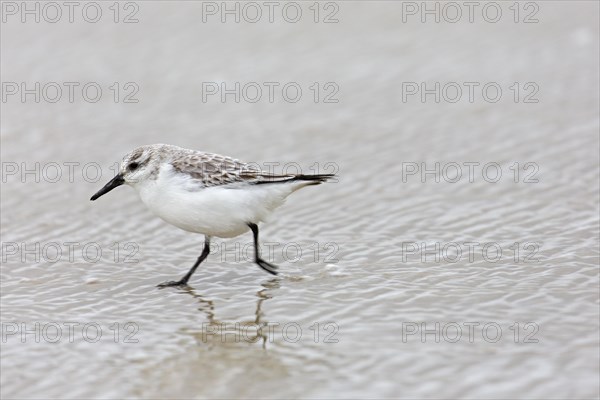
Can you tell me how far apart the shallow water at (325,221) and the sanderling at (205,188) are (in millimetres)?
504

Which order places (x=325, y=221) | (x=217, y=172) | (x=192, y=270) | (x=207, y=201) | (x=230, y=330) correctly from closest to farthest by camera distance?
(x=230, y=330), (x=207, y=201), (x=217, y=172), (x=192, y=270), (x=325, y=221)

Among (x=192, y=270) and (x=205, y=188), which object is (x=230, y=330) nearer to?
(x=192, y=270)

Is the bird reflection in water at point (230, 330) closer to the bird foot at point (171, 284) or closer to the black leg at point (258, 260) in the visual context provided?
the bird foot at point (171, 284)

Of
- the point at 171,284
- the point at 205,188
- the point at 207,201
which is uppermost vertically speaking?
the point at 205,188

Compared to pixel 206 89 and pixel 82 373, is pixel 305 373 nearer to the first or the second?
pixel 82 373

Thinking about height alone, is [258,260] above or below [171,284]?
above

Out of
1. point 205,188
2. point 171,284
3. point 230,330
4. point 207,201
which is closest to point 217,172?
point 205,188

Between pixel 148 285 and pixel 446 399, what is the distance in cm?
301

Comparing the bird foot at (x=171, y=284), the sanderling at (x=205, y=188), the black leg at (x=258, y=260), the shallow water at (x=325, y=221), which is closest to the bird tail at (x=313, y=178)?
the sanderling at (x=205, y=188)

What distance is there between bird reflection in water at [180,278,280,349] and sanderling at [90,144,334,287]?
2.14 ft

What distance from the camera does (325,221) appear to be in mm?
8883

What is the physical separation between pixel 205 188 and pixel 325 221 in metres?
1.74

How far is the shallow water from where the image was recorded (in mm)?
5953

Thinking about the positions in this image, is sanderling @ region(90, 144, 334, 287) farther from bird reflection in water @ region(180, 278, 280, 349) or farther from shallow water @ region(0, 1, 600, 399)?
bird reflection in water @ region(180, 278, 280, 349)
